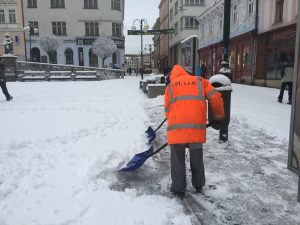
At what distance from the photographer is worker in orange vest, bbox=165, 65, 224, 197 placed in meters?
3.38

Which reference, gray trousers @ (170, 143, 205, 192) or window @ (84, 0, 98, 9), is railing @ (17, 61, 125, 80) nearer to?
window @ (84, 0, 98, 9)

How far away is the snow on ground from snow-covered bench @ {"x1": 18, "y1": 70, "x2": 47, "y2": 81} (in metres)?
21.1

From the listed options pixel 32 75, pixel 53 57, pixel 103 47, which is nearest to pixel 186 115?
pixel 32 75

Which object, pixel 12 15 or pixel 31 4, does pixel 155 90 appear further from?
pixel 31 4

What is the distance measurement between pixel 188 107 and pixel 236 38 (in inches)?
879

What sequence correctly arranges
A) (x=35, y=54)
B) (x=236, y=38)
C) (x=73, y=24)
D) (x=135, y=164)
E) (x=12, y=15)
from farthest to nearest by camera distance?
(x=73, y=24), (x=35, y=54), (x=12, y=15), (x=236, y=38), (x=135, y=164)

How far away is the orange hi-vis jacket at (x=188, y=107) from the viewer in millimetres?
3371

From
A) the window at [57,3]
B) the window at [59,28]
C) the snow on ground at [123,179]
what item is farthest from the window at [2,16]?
the snow on ground at [123,179]

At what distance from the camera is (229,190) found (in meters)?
3.77

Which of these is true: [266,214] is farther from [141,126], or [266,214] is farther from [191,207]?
[141,126]

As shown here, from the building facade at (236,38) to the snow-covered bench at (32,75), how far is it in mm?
16181

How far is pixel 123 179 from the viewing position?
4.12 m

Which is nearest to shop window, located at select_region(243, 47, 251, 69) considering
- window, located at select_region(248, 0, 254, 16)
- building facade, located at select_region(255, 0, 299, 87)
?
building facade, located at select_region(255, 0, 299, 87)

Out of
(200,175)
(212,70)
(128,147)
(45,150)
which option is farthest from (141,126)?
(212,70)
